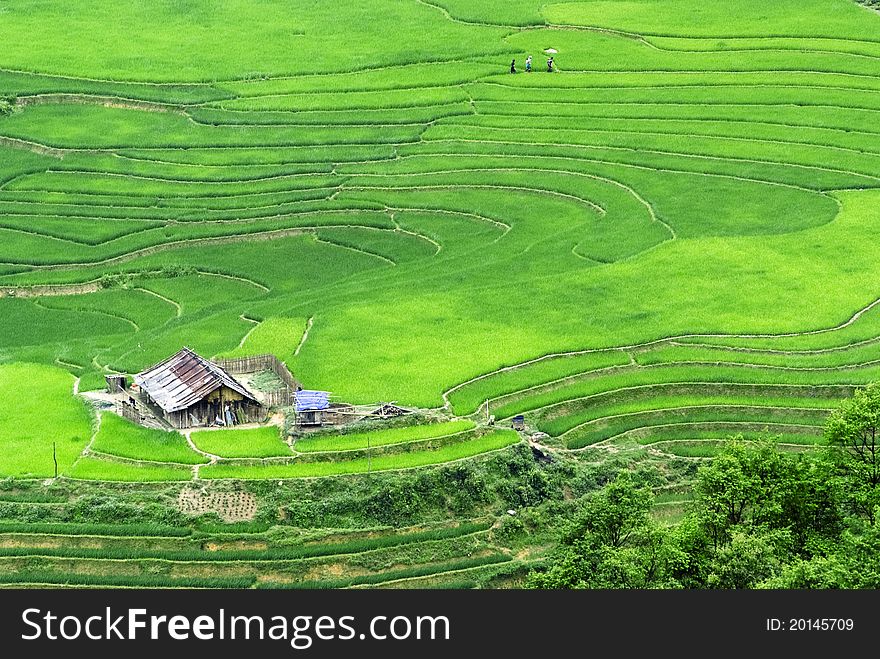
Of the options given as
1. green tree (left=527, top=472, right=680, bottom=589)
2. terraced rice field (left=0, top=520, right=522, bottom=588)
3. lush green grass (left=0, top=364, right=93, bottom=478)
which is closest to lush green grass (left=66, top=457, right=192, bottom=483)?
lush green grass (left=0, top=364, right=93, bottom=478)

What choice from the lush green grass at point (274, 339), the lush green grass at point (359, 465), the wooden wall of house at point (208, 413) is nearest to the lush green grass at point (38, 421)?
the wooden wall of house at point (208, 413)

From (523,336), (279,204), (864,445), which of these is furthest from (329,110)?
(864,445)

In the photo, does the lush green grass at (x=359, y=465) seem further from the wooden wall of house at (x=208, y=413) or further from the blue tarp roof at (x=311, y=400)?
the wooden wall of house at (x=208, y=413)

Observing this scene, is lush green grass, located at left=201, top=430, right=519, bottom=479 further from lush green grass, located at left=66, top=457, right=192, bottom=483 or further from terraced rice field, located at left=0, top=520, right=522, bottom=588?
terraced rice field, located at left=0, top=520, right=522, bottom=588

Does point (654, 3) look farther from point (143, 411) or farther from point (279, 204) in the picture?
point (143, 411)

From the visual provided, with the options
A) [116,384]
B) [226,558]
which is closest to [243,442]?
[226,558]

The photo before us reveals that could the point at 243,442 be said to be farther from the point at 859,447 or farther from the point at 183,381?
the point at 859,447
